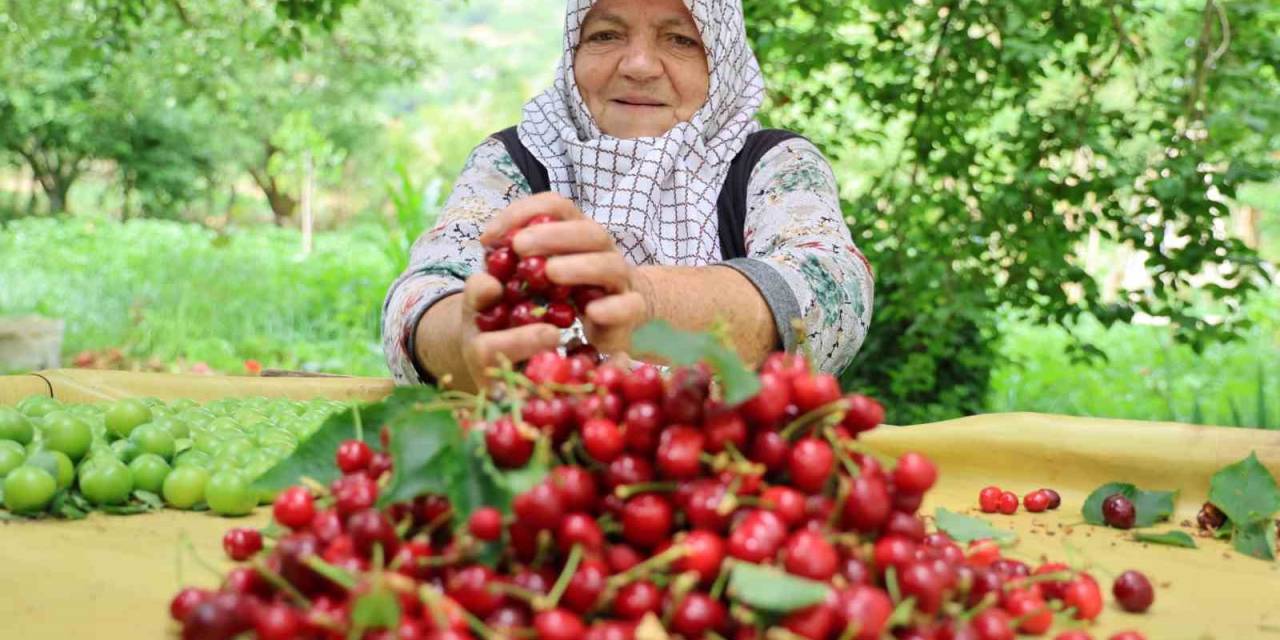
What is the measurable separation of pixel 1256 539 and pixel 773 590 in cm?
94

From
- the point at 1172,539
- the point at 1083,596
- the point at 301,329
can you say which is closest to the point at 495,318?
the point at 1083,596

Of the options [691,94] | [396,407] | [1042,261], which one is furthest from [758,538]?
[1042,261]

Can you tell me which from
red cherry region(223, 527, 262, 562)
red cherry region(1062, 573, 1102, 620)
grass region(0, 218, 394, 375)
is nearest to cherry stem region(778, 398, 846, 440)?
red cherry region(1062, 573, 1102, 620)

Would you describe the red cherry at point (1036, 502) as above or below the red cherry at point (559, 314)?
below

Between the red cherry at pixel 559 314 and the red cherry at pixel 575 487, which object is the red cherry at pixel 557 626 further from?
the red cherry at pixel 559 314

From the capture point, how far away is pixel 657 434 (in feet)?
3.21

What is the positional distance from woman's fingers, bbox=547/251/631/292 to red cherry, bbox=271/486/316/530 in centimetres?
36

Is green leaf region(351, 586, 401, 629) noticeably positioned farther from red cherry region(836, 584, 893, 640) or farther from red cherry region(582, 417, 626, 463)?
red cherry region(836, 584, 893, 640)

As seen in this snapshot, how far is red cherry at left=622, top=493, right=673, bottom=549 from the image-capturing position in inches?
36.6

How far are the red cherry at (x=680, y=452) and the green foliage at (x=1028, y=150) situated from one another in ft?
8.63

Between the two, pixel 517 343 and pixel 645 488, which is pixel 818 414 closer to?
pixel 645 488

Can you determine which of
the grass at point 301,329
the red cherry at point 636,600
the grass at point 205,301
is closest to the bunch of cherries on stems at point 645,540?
the red cherry at point 636,600

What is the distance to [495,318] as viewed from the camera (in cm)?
131

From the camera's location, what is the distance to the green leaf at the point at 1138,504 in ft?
5.25
